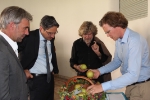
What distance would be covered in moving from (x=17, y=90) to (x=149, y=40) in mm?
1541

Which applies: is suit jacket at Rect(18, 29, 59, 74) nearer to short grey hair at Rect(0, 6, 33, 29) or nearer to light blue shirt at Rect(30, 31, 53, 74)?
light blue shirt at Rect(30, 31, 53, 74)

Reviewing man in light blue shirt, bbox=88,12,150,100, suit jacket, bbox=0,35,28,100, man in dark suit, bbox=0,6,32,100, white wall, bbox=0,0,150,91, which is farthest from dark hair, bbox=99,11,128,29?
white wall, bbox=0,0,150,91

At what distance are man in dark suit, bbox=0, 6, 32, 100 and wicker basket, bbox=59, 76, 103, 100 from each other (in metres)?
0.28

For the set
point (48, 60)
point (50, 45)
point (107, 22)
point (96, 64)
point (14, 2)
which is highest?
point (14, 2)

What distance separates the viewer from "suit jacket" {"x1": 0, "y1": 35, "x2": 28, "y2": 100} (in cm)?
108

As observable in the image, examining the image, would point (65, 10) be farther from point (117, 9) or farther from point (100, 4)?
point (117, 9)

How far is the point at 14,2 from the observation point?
5809 mm

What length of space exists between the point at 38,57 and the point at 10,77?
92 centimetres

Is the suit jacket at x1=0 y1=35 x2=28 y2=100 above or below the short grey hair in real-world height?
below

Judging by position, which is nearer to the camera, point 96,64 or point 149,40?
point 149,40

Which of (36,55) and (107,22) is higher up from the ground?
(107,22)

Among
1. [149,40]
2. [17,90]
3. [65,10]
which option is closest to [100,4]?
[65,10]

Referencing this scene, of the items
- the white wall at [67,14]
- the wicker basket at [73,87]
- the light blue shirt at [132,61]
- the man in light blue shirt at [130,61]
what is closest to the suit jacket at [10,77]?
the wicker basket at [73,87]

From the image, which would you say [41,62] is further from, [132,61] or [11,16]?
[132,61]
